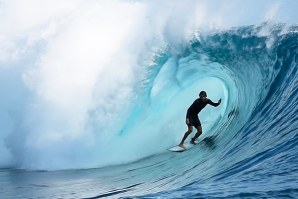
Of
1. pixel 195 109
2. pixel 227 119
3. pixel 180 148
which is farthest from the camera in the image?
pixel 227 119

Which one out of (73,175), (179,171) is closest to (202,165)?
(179,171)

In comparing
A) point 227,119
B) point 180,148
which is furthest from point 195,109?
point 227,119

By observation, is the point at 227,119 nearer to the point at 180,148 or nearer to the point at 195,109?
the point at 180,148

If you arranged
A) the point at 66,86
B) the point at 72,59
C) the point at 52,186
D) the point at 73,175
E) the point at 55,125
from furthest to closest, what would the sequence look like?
the point at 72,59, the point at 66,86, the point at 55,125, the point at 73,175, the point at 52,186

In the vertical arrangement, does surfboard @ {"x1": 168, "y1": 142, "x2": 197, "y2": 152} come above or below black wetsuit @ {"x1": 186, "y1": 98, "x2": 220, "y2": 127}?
below

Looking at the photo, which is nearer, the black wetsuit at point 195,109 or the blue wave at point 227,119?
the blue wave at point 227,119

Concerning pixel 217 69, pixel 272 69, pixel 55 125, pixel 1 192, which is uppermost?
pixel 217 69

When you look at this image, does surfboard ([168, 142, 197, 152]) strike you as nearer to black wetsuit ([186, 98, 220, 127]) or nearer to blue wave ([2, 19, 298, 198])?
blue wave ([2, 19, 298, 198])

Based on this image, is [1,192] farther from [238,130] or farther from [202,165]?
[238,130]

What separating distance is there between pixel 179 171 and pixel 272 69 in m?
3.52

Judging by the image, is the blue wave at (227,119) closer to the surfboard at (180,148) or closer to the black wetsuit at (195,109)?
the surfboard at (180,148)

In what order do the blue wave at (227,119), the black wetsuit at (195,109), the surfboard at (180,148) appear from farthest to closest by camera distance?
the surfboard at (180,148) → the black wetsuit at (195,109) → the blue wave at (227,119)

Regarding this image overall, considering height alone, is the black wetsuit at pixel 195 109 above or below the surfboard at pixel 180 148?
above

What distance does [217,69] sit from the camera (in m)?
11.3
